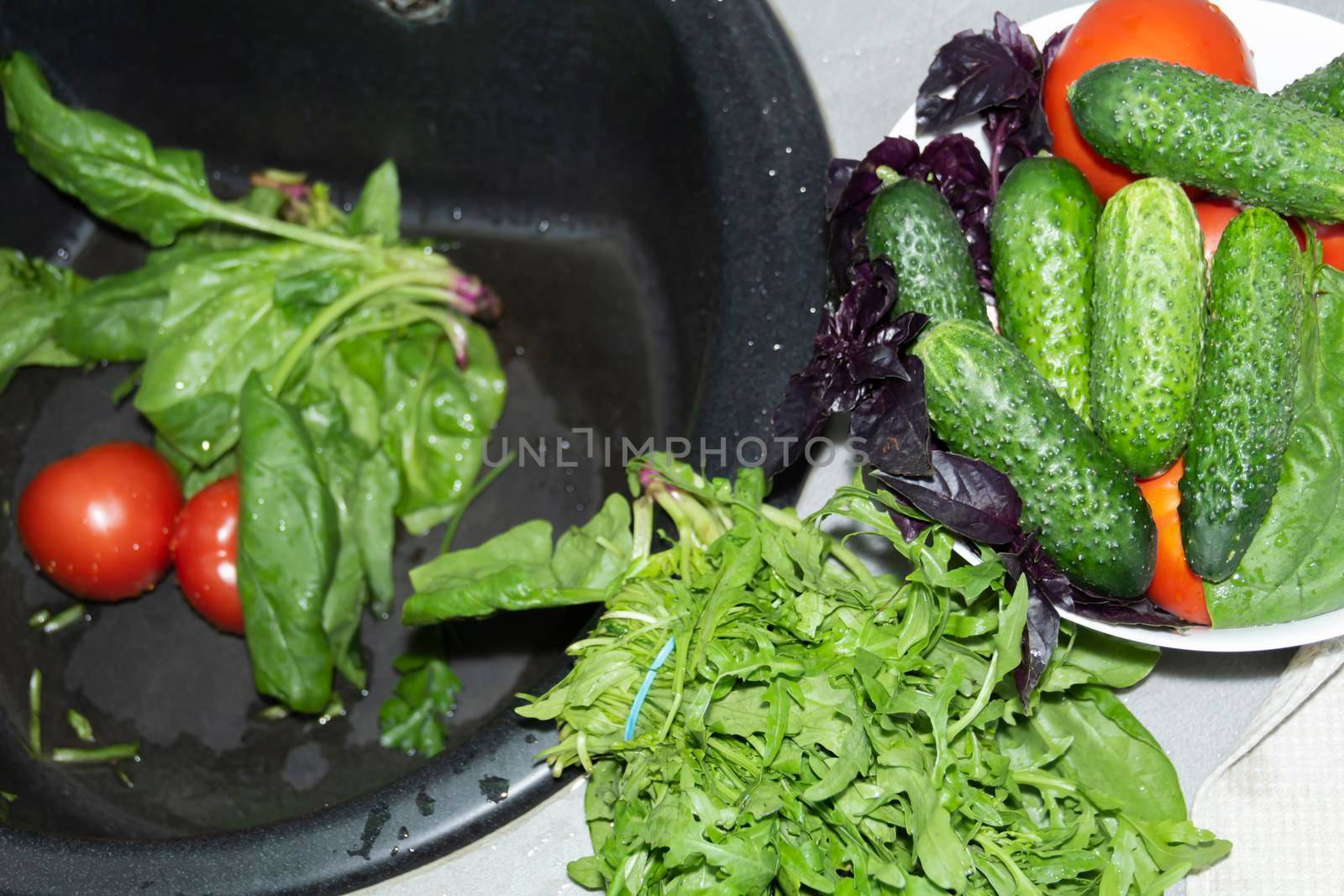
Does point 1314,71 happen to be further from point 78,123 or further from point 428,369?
point 78,123

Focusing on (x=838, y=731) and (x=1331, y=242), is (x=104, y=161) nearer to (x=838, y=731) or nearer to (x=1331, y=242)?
(x=838, y=731)

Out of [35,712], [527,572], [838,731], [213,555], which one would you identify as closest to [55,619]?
[35,712]

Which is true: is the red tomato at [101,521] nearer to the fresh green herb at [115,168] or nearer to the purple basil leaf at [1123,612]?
the fresh green herb at [115,168]

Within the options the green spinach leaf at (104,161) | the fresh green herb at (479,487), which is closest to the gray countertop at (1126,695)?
the fresh green herb at (479,487)

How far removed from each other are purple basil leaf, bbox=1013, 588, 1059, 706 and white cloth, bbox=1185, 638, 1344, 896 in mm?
200

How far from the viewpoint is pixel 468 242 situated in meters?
1.28

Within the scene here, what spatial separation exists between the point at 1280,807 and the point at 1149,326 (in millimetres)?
366

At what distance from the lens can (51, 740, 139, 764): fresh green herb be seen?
1.09 meters

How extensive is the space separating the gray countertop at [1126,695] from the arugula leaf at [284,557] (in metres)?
0.26

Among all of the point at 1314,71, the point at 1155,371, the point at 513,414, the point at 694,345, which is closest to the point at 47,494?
the point at 513,414

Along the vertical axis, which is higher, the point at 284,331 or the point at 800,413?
the point at 800,413

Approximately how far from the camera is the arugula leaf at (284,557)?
3.30 ft

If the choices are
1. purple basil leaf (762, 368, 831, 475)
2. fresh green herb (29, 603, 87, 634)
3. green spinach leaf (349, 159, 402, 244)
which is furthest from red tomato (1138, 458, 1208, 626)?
fresh green herb (29, 603, 87, 634)

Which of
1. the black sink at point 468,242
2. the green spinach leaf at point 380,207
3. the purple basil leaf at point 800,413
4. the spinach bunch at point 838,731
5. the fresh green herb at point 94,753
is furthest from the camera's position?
the green spinach leaf at point 380,207
